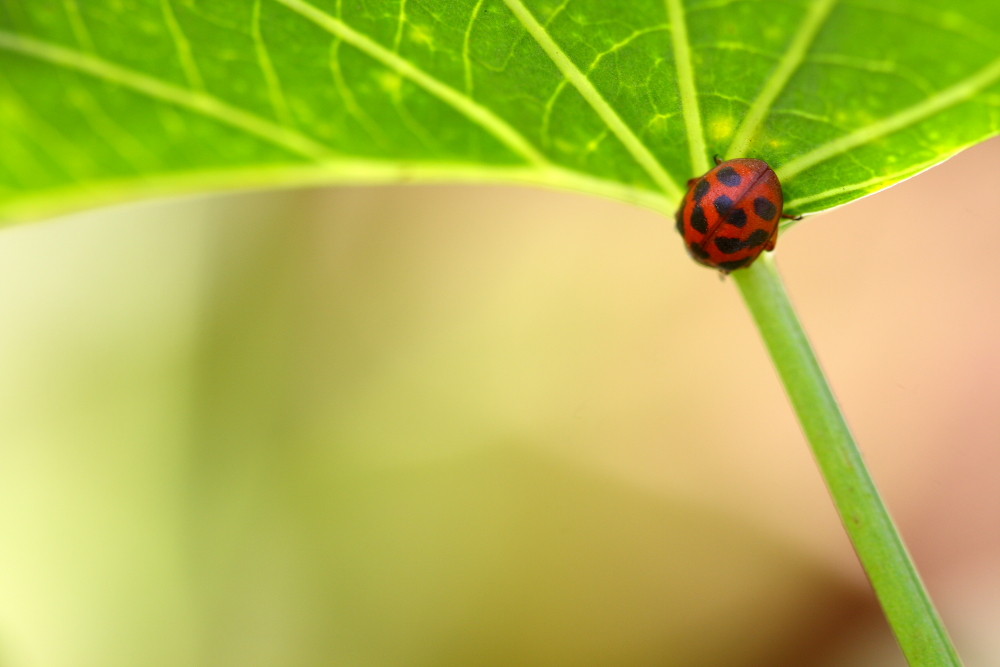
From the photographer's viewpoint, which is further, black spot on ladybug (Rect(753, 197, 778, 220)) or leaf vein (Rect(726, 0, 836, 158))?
black spot on ladybug (Rect(753, 197, 778, 220))

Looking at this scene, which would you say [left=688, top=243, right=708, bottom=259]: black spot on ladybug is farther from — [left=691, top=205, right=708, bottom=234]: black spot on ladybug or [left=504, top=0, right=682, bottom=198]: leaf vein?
[left=504, top=0, right=682, bottom=198]: leaf vein

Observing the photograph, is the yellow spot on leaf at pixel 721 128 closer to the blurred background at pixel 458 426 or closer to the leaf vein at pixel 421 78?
the leaf vein at pixel 421 78

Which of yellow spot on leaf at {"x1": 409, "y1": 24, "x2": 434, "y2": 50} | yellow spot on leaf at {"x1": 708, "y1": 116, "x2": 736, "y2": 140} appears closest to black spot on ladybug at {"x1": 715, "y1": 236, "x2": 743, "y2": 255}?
yellow spot on leaf at {"x1": 708, "y1": 116, "x2": 736, "y2": 140}

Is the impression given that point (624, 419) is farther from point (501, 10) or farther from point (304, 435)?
point (501, 10)

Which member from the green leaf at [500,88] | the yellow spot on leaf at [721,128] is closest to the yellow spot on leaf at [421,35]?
the green leaf at [500,88]

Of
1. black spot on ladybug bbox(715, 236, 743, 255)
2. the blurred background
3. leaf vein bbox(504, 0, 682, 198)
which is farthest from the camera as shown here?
the blurred background

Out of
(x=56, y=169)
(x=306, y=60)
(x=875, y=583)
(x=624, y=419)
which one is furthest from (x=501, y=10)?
(x=624, y=419)
